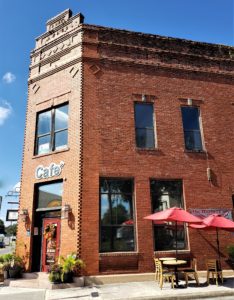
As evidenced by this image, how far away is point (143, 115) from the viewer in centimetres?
1437

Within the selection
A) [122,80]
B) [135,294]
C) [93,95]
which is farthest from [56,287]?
[122,80]

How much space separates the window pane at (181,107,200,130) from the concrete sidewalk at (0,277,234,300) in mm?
7070

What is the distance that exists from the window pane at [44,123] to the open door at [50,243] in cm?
446

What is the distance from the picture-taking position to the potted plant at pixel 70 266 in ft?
35.8

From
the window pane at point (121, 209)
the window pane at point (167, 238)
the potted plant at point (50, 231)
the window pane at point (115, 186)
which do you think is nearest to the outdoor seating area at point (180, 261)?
the window pane at point (167, 238)

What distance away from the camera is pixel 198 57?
15.7 metres

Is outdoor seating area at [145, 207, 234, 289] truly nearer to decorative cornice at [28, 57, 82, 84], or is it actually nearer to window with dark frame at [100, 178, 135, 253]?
window with dark frame at [100, 178, 135, 253]

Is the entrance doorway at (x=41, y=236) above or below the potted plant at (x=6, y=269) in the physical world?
above

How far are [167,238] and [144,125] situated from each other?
17.2ft

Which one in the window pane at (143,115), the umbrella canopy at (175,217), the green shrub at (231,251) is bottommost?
the green shrub at (231,251)

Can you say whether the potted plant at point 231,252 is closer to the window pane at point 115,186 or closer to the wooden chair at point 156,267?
the wooden chair at point 156,267

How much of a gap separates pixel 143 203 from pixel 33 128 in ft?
22.0

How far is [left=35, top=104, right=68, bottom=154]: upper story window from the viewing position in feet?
46.4

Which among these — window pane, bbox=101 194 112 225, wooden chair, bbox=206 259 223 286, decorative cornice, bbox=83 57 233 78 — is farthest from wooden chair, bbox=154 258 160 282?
decorative cornice, bbox=83 57 233 78
